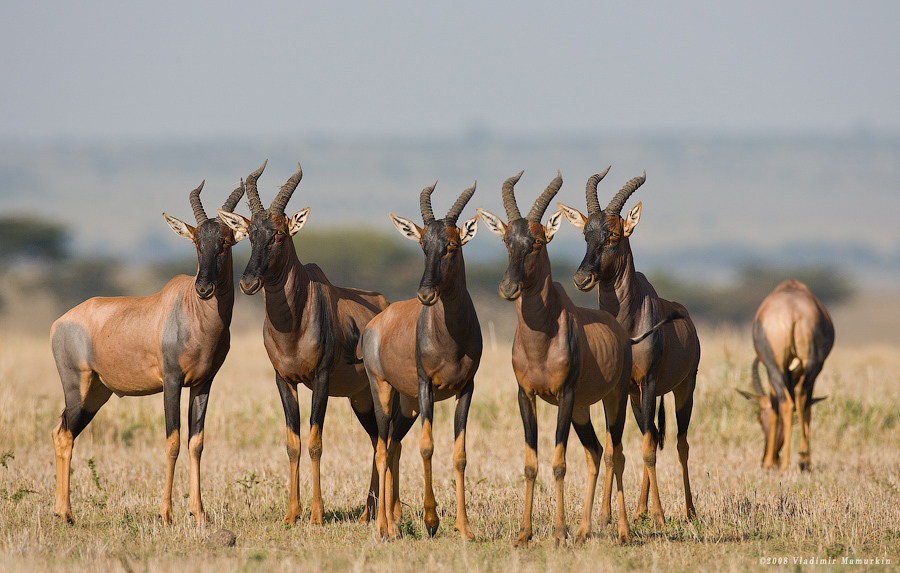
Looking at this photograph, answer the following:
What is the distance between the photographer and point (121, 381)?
1045cm

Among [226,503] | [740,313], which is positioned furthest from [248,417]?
[740,313]

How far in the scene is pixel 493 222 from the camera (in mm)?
9273

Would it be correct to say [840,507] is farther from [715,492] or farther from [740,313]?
[740,313]

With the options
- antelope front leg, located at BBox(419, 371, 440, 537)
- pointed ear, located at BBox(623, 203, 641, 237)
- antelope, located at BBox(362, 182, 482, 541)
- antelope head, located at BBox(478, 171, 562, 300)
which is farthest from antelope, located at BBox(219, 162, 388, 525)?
pointed ear, located at BBox(623, 203, 641, 237)

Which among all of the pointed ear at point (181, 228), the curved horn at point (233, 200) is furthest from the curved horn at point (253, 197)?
the pointed ear at point (181, 228)

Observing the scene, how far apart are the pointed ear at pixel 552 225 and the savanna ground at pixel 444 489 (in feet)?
8.64

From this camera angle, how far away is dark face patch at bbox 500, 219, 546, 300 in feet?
28.4

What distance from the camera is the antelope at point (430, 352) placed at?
9.01 metres

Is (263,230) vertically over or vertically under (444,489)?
over

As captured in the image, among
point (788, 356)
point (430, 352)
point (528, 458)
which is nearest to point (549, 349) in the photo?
point (528, 458)

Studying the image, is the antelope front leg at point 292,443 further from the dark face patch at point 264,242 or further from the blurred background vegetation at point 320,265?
the blurred background vegetation at point 320,265

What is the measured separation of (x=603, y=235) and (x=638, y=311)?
90 centimetres

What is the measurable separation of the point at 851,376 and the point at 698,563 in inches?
482

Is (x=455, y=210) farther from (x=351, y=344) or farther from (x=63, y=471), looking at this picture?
(x=63, y=471)
